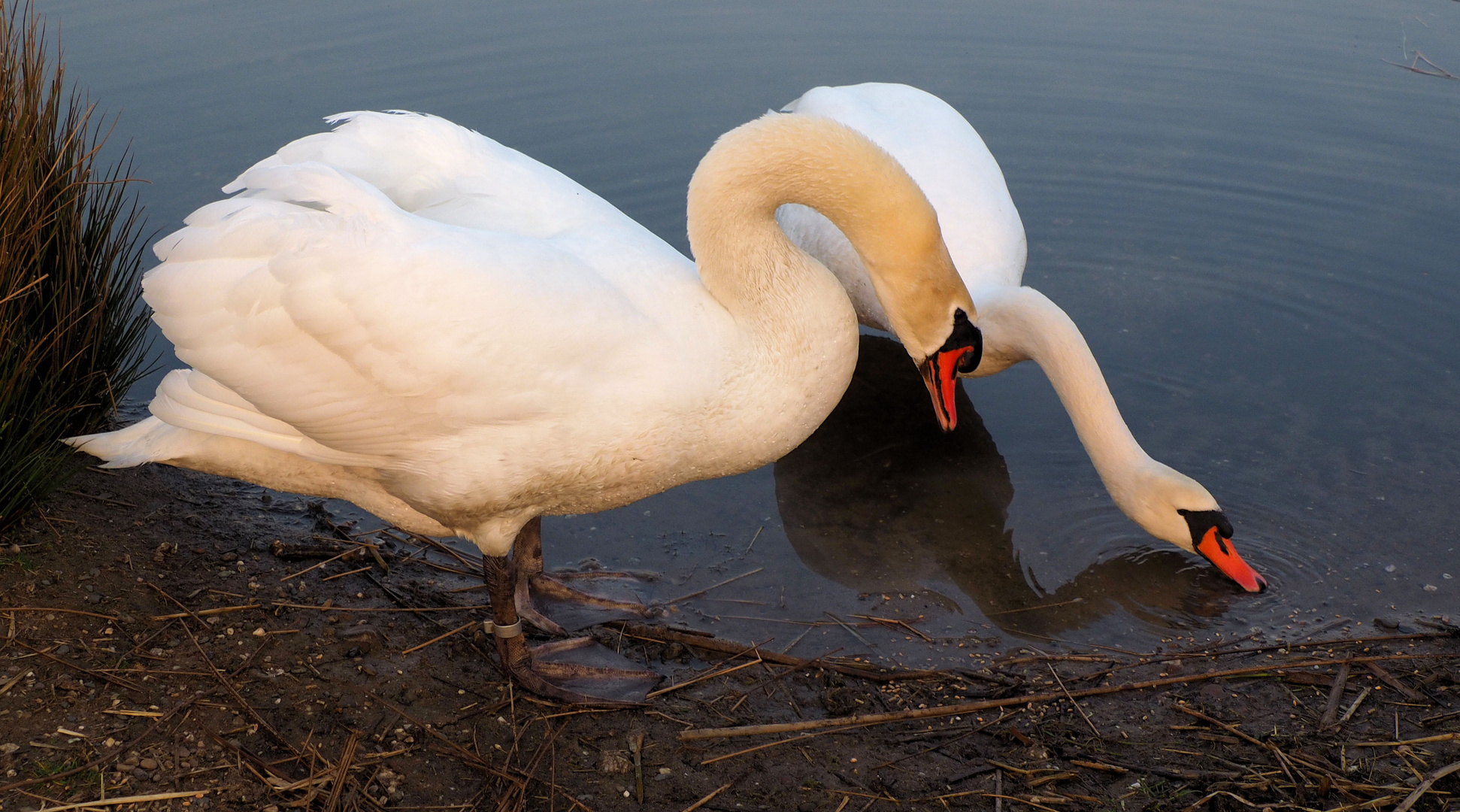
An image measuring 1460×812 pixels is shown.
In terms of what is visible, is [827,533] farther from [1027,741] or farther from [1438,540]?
[1438,540]

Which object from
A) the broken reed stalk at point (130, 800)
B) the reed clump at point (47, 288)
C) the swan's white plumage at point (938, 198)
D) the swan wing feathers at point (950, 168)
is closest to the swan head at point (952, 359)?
the swan's white plumage at point (938, 198)

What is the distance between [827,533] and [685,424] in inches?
66.3

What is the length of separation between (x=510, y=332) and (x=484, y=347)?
9 cm

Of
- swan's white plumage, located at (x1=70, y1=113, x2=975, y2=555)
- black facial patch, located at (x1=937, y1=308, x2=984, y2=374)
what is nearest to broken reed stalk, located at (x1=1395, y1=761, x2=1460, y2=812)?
black facial patch, located at (x1=937, y1=308, x2=984, y2=374)

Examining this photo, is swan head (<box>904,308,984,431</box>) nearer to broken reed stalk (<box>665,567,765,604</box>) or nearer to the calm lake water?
the calm lake water

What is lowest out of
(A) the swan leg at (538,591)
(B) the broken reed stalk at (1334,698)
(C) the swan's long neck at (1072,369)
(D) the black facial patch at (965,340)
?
(A) the swan leg at (538,591)

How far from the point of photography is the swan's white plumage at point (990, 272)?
5.08m

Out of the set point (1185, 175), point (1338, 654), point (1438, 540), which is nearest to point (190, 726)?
point (1338, 654)

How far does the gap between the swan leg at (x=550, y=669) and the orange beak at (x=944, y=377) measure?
1483 millimetres

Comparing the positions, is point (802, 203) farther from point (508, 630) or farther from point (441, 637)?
point (441, 637)

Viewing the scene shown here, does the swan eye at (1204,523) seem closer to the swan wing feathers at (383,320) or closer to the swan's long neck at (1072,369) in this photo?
the swan's long neck at (1072,369)

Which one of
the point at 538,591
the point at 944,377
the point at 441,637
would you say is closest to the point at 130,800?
the point at 441,637

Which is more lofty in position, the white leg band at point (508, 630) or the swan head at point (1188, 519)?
the swan head at point (1188, 519)

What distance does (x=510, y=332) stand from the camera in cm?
357
